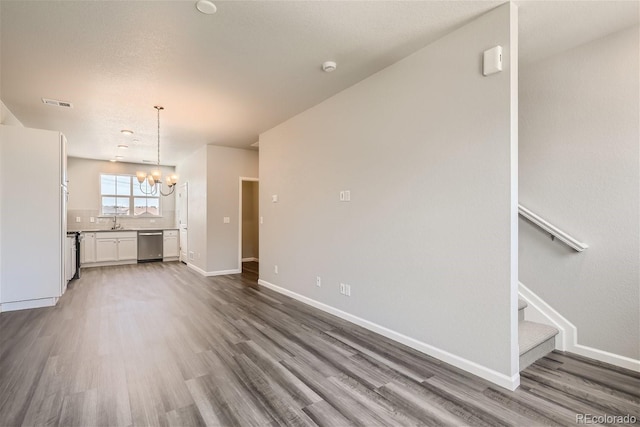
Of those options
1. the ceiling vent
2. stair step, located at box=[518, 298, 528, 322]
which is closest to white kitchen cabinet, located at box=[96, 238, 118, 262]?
the ceiling vent

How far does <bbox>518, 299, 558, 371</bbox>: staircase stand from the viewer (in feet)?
8.15

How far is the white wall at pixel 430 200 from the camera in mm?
2217

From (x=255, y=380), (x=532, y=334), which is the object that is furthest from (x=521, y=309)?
(x=255, y=380)

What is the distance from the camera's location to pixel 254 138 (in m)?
5.84

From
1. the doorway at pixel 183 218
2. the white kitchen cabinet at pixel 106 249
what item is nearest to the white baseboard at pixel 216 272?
the doorway at pixel 183 218

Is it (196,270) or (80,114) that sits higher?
(80,114)

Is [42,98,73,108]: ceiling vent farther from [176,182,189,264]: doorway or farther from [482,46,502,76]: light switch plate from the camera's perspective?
[482,46,502,76]: light switch plate

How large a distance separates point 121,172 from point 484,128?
8978mm

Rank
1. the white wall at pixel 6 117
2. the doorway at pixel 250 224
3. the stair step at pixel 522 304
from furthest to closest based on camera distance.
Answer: the doorway at pixel 250 224 < the white wall at pixel 6 117 < the stair step at pixel 522 304

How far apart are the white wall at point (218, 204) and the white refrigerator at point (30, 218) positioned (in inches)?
95.2

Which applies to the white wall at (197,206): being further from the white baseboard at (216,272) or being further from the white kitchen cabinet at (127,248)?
the white kitchen cabinet at (127,248)

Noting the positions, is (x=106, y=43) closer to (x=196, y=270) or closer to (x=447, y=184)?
(x=447, y=184)

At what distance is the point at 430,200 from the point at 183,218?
23.1 ft

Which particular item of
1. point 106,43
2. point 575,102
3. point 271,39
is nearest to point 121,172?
point 106,43
